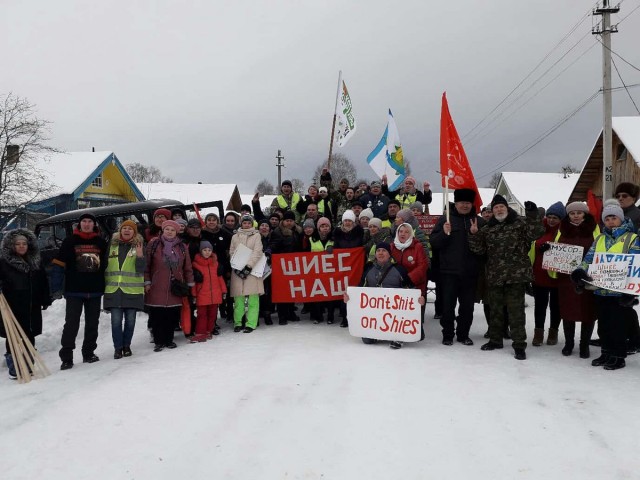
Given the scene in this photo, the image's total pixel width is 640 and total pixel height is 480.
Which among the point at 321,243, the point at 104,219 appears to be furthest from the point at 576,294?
the point at 104,219

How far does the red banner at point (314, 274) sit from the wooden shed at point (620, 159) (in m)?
16.9

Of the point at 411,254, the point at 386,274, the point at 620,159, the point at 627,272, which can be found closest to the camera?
the point at 627,272

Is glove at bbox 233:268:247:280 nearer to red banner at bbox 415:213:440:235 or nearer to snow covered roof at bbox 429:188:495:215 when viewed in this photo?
red banner at bbox 415:213:440:235

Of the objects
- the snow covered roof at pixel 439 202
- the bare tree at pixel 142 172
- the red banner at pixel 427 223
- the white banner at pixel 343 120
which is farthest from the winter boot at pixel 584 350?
the bare tree at pixel 142 172

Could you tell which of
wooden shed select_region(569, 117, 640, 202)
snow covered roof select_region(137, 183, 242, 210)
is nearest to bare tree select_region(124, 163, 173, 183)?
snow covered roof select_region(137, 183, 242, 210)

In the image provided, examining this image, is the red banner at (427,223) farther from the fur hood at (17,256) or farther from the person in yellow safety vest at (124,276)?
the fur hood at (17,256)

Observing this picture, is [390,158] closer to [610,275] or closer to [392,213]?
[392,213]

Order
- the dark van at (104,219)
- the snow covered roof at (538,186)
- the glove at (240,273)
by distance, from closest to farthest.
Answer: the glove at (240,273), the dark van at (104,219), the snow covered roof at (538,186)

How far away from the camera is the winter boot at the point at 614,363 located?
17.0ft

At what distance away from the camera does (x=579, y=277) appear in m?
5.38

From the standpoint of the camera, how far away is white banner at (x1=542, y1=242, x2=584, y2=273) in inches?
224

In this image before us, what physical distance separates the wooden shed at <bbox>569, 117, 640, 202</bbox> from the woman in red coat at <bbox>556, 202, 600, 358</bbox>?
16288 mm

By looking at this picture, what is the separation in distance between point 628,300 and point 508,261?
132 cm

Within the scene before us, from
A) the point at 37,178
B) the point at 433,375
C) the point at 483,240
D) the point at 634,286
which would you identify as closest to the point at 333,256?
the point at 483,240
